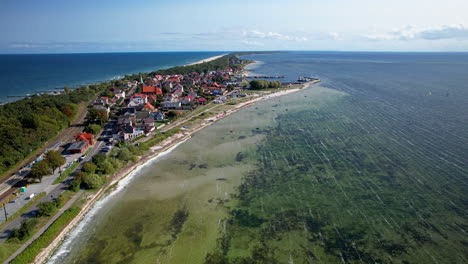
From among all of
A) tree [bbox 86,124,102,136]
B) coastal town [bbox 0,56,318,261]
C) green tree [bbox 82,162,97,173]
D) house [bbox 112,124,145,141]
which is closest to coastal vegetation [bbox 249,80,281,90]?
coastal town [bbox 0,56,318,261]

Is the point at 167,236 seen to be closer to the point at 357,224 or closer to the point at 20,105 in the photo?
the point at 357,224

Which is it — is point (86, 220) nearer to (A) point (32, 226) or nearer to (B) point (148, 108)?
(A) point (32, 226)

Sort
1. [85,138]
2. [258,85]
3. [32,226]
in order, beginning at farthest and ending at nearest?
[258,85], [85,138], [32,226]

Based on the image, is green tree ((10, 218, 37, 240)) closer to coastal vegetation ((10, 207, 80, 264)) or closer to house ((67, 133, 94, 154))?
coastal vegetation ((10, 207, 80, 264))

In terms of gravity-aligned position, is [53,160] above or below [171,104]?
below

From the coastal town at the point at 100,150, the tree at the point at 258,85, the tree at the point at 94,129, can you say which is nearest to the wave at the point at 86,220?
the coastal town at the point at 100,150

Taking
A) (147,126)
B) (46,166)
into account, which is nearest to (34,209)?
(46,166)
